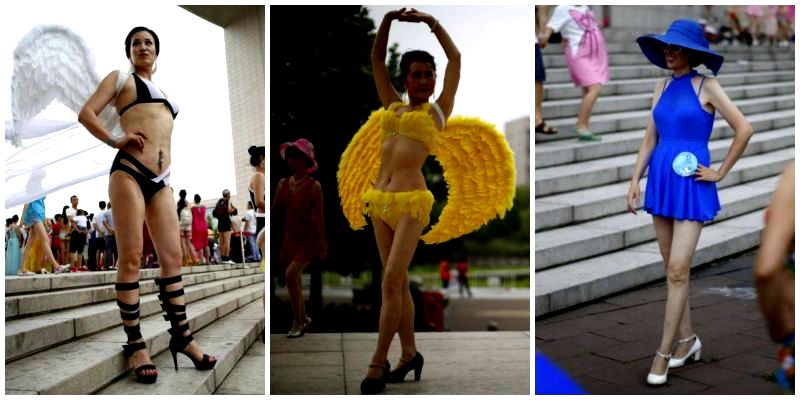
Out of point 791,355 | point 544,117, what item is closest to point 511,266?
point 544,117

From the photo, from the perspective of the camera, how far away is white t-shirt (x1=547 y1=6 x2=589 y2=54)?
6832mm

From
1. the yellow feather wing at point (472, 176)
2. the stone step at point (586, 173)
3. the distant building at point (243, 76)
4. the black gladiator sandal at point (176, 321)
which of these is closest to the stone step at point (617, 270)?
the stone step at point (586, 173)

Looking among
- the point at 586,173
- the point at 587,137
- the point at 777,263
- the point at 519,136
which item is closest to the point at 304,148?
the point at 519,136

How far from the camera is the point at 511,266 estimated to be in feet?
216

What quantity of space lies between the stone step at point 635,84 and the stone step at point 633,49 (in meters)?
0.36

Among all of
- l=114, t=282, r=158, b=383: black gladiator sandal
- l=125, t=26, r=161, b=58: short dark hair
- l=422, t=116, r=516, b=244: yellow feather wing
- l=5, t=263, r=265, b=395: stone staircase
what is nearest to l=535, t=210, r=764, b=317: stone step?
l=422, t=116, r=516, b=244: yellow feather wing

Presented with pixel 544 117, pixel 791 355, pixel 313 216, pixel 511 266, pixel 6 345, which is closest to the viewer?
pixel 791 355

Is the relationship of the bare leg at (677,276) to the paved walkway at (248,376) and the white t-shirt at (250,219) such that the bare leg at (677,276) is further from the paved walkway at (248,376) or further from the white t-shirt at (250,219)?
the white t-shirt at (250,219)

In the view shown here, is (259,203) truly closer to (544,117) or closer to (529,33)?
(529,33)

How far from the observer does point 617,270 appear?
555 cm

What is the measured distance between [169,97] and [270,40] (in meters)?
0.65

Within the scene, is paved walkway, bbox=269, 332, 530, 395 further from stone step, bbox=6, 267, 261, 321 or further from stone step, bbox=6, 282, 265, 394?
stone step, bbox=6, 267, 261, 321

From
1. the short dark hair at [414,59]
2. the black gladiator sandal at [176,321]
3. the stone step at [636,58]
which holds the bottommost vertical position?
the black gladiator sandal at [176,321]

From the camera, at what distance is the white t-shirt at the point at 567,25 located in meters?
6.83
